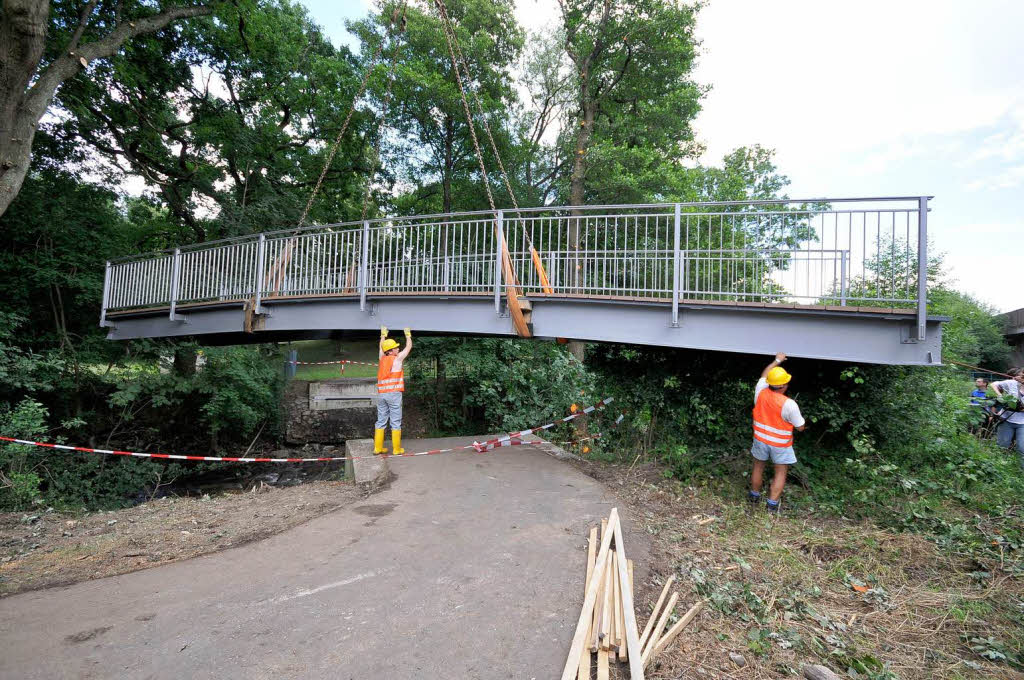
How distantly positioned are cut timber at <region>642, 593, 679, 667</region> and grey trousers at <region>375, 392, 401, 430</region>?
5.08m

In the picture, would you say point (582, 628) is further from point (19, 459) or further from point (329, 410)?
point (329, 410)

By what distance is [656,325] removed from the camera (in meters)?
5.86

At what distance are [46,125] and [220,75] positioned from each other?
424 cm

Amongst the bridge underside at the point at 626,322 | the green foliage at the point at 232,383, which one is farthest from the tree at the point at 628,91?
the green foliage at the point at 232,383

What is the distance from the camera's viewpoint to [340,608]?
312 centimetres

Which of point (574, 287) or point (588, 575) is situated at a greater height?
point (574, 287)

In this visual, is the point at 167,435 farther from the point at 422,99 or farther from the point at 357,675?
the point at 357,675

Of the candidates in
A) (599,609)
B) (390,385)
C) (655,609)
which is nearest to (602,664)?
(599,609)

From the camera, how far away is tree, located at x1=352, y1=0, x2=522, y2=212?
56.4ft

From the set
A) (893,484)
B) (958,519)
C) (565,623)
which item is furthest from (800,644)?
(893,484)

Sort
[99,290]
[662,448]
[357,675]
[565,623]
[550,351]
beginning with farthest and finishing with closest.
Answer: [550,351]
[99,290]
[662,448]
[565,623]
[357,675]

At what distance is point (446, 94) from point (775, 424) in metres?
15.4

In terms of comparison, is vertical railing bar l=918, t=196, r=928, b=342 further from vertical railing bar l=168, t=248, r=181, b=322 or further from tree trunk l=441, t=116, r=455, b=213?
tree trunk l=441, t=116, r=455, b=213

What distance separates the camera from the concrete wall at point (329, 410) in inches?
669
